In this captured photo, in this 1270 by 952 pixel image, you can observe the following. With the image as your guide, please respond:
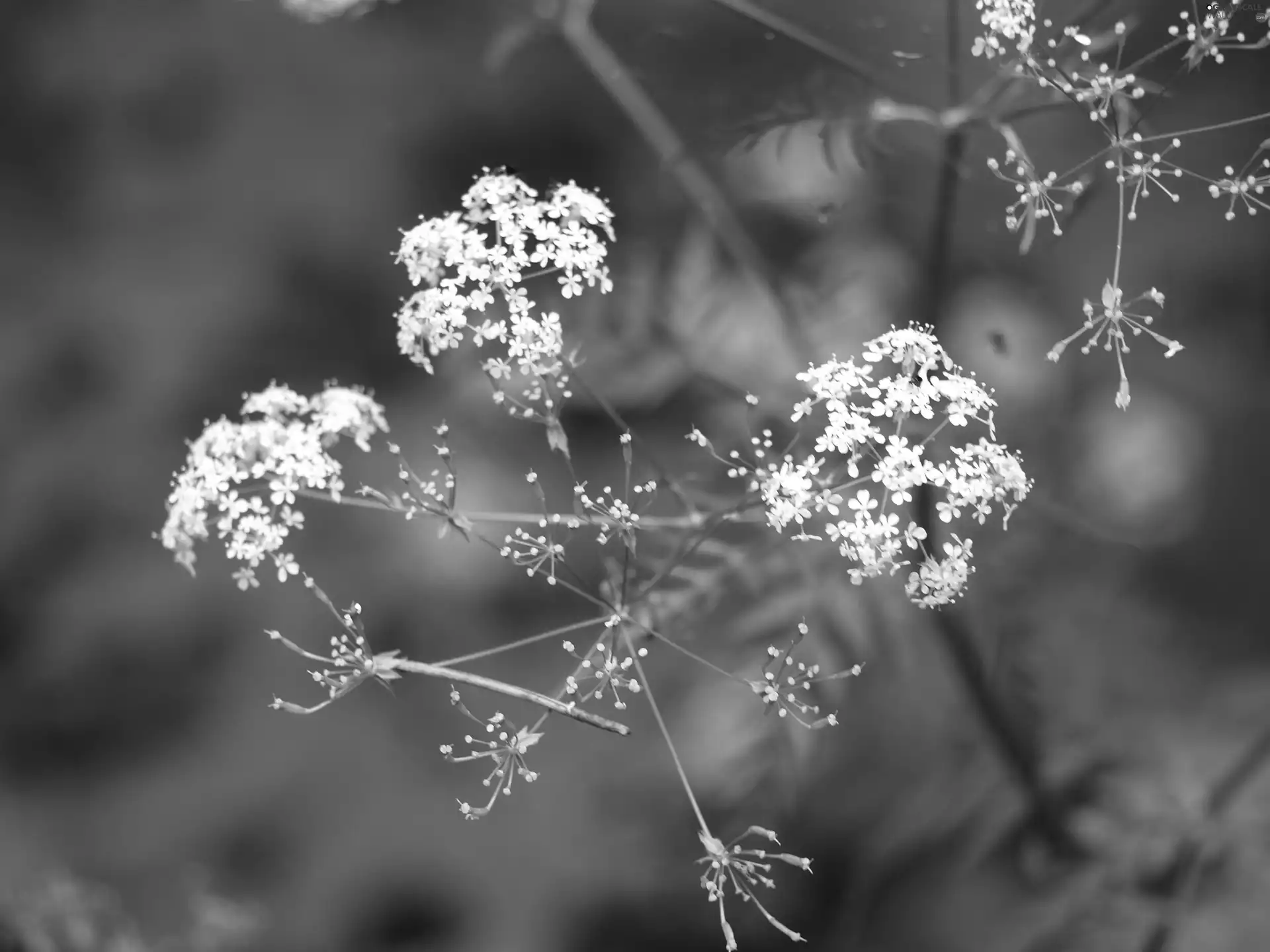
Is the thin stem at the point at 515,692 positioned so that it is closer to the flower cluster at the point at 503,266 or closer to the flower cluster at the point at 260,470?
the flower cluster at the point at 260,470

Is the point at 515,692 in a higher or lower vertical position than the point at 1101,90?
lower

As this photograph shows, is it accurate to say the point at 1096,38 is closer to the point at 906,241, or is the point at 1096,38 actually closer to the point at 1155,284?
the point at 906,241

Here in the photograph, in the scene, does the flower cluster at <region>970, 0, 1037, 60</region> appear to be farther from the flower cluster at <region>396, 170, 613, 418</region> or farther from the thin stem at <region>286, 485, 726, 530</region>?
the thin stem at <region>286, 485, 726, 530</region>

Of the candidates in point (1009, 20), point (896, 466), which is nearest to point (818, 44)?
point (1009, 20)

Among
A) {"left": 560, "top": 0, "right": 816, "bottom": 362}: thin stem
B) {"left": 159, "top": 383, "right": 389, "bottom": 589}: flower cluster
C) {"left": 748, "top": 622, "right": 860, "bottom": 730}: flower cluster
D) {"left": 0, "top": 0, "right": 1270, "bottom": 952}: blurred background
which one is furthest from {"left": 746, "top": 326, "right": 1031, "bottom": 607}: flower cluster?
{"left": 560, "top": 0, "right": 816, "bottom": 362}: thin stem

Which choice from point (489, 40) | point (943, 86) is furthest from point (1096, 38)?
point (489, 40)

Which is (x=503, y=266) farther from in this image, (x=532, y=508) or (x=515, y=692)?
(x=532, y=508)

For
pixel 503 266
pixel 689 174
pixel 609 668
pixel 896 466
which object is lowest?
pixel 609 668
